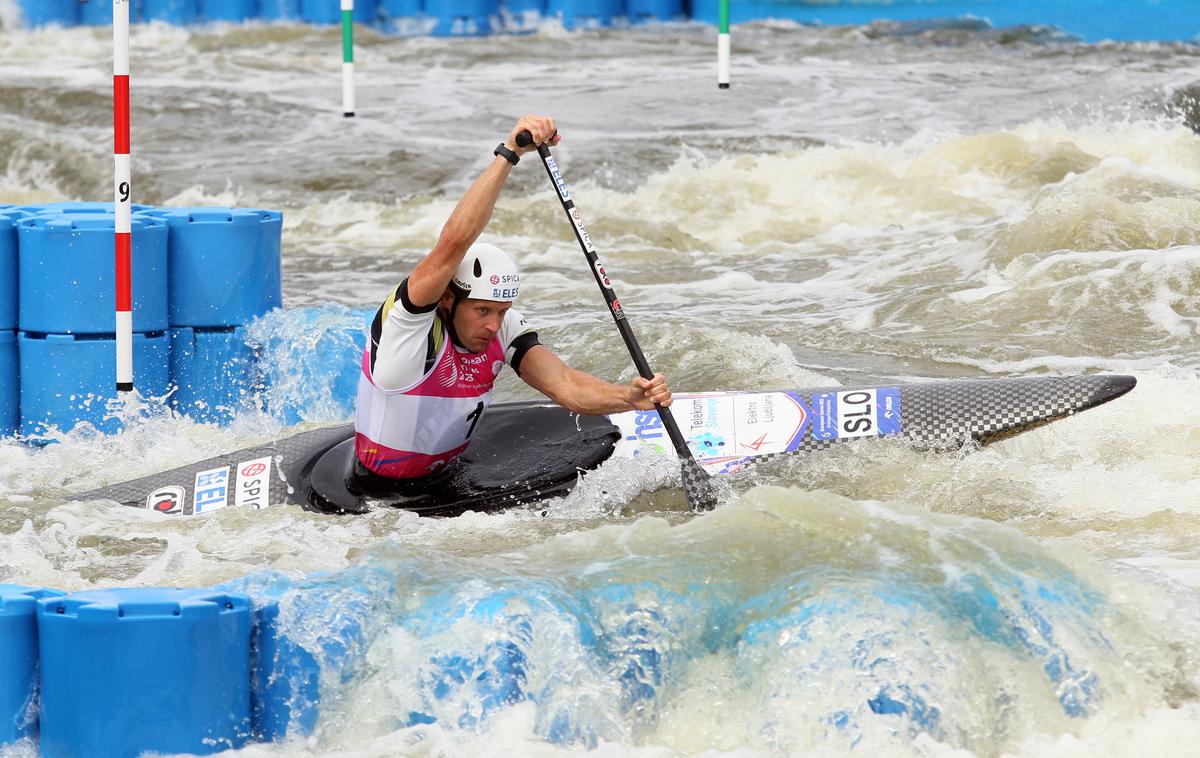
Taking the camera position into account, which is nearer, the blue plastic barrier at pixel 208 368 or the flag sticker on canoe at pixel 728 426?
the flag sticker on canoe at pixel 728 426

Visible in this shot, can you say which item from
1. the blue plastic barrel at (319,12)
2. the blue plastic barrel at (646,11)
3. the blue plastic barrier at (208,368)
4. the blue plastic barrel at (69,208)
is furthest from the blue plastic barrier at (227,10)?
the blue plastic barrier at (208,368)

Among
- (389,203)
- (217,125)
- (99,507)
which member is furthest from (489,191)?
(217,125)

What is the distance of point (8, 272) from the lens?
210 inches

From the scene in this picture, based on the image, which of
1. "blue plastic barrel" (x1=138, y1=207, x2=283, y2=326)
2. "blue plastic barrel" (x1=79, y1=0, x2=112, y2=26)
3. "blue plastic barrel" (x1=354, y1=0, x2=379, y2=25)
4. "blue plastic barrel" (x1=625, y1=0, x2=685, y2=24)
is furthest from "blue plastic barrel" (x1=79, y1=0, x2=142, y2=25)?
"blue plastic barrel" (x1=138, y1=207, x2=283, y2=326)

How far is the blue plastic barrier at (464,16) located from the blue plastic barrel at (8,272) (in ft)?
44.0

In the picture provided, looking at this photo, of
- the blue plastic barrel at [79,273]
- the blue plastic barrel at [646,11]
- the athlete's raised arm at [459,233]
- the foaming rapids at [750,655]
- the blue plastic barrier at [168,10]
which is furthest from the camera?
the blue plastic barrel at [646,11]

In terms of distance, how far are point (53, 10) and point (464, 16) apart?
4.87 m

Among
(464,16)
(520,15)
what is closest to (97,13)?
(464,16)

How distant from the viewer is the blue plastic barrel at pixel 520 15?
18.3 meters

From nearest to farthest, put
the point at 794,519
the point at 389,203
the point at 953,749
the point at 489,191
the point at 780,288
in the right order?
the point at 953,749
the point at 794,519
the point at 489,191
the point at 780,288
the point at 389,203

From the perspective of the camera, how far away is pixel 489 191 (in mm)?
3887

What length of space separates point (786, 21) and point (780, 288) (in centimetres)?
1077

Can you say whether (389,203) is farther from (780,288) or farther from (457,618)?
(457,618)

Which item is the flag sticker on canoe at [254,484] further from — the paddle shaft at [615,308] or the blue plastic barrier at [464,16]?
the blue plastic barrier at [464,16]
